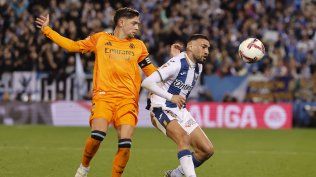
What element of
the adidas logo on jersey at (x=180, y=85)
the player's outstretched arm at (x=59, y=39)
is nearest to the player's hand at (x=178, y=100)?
the adidas logo on jersey at (x=180, y=85)

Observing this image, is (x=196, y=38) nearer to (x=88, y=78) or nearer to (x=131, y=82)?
(x=131, y=82)

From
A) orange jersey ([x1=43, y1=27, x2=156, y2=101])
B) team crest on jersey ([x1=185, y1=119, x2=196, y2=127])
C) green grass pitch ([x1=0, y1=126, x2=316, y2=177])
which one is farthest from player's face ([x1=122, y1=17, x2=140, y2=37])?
green grass pitch ([x1=0, y1=126, x2=316, y2=177])

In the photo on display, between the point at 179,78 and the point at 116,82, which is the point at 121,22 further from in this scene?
the point at 179,78

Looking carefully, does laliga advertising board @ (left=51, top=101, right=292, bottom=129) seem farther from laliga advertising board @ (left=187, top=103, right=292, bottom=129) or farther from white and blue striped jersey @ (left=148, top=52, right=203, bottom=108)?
white and blue striped jersey @ (left=148, top=52, right=203, bottom=108)

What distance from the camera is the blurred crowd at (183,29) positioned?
73.8 feet

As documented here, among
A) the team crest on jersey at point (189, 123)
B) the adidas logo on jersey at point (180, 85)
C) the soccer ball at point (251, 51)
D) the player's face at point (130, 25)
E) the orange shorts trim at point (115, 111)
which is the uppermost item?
the player's face at point (130, 25)

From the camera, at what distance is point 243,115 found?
21859 millimetres

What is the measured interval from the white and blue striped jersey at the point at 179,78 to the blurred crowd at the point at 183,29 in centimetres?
1301

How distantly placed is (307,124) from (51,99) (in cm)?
809

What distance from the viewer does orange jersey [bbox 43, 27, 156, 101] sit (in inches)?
348

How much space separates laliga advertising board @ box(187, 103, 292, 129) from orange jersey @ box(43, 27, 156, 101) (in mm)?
12743

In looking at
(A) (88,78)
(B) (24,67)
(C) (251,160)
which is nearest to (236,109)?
(A) (88,78)

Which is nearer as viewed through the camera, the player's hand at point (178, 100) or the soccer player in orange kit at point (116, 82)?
the player's hand at point (178, 100)

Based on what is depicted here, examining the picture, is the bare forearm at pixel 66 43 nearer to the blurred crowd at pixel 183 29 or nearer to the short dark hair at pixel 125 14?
the short dark hair at pixel 125 14
